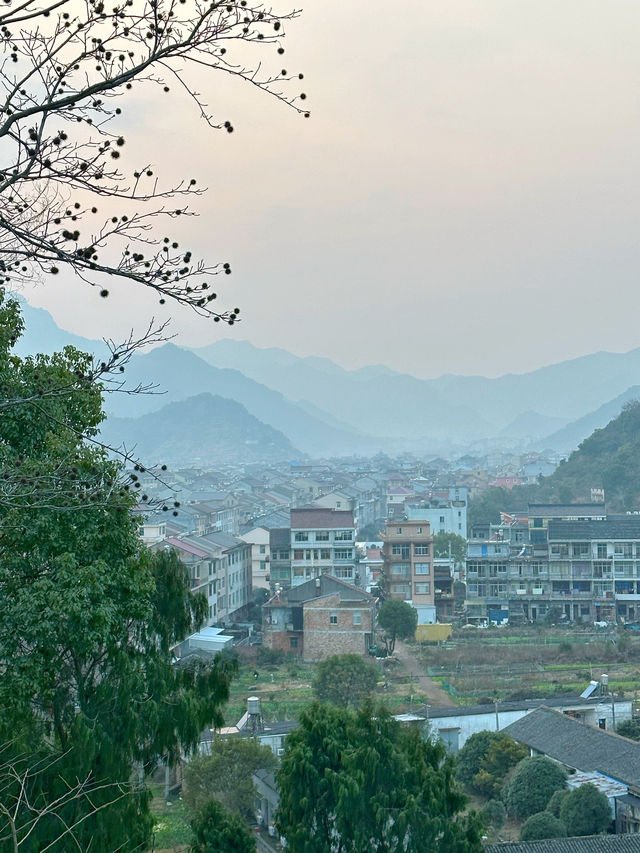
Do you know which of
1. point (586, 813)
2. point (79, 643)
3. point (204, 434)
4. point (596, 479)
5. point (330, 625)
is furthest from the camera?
point (204, 434)

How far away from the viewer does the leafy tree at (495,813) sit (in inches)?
444

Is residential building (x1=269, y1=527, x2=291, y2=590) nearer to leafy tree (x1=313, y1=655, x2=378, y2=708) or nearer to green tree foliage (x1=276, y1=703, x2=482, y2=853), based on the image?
leafy tree (x1=313, y1=655, x2=378, y2=708)

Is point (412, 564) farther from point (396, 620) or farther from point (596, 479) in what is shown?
point (596, 479)

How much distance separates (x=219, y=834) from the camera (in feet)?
24.0

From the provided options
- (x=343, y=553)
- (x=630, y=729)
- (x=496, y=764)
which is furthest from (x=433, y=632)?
(x=496, y=764)

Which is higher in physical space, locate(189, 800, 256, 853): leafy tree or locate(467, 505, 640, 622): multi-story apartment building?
locate(467, 505, 640, 622): multi-story apartment building

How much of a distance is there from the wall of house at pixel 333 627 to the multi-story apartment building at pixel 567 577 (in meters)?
5.96

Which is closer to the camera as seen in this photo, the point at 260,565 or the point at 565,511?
the point at 260,565

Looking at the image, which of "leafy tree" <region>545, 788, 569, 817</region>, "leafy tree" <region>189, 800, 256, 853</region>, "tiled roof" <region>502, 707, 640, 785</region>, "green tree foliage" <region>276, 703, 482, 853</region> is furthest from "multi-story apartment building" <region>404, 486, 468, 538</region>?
"leafy tree" <region>189, 800, 256, 853</region>

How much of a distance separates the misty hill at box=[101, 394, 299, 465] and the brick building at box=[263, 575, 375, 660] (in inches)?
4181

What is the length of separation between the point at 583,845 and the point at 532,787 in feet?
7.89

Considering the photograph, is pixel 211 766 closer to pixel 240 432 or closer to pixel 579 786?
pixel 579 786

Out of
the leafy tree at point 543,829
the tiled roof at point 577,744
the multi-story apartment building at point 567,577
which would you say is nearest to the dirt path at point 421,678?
the tiled roof at point 577,744

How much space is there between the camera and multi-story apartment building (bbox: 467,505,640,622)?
25.7 meters
